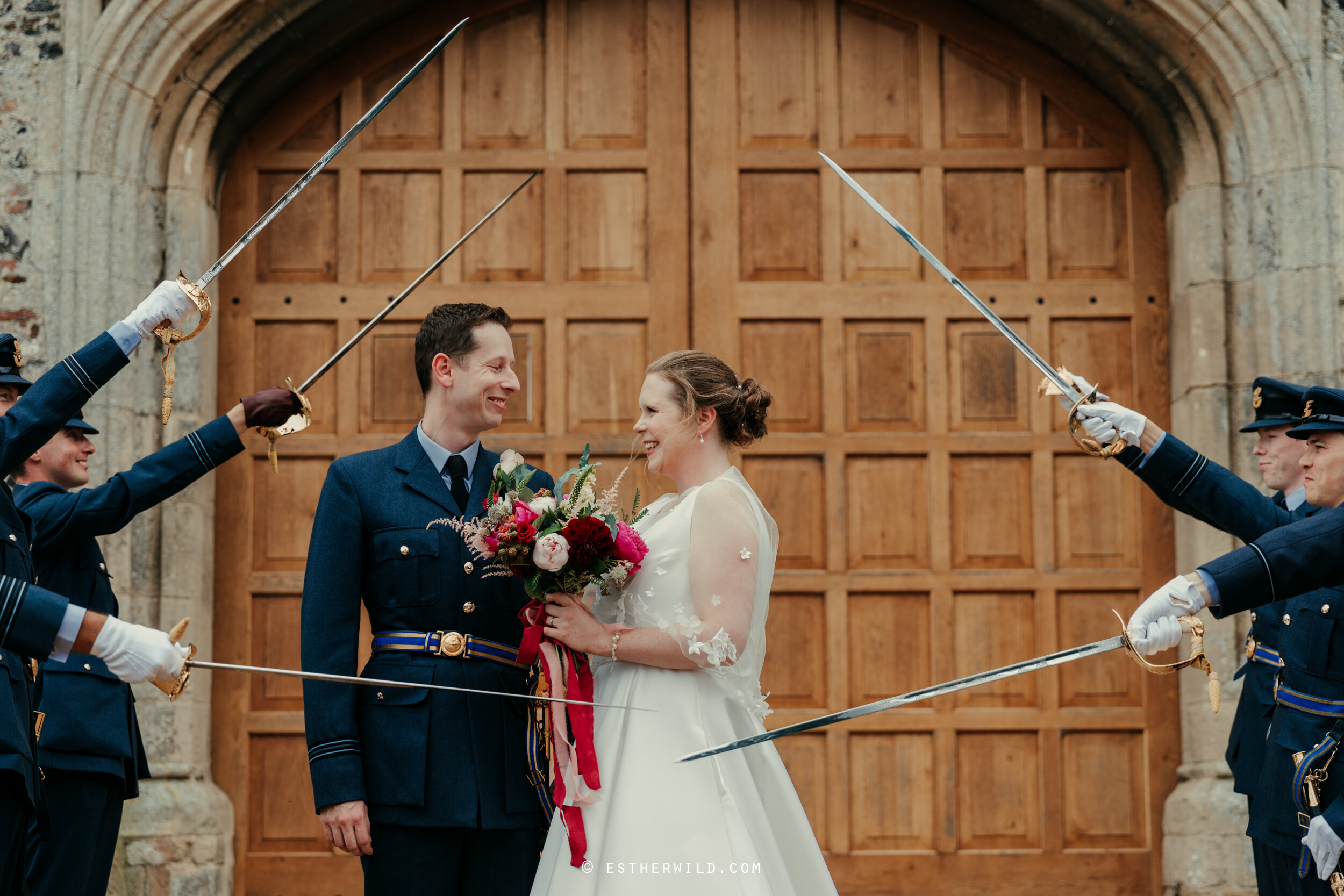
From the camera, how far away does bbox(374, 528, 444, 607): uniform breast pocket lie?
3.03 m

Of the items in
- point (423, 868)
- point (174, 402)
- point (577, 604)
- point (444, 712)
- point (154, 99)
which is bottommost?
point (423, 868)

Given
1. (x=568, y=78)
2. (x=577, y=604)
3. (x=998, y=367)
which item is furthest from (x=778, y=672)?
(x=568, y=78)

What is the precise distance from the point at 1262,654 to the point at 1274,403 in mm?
748

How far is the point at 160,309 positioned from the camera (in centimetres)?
316

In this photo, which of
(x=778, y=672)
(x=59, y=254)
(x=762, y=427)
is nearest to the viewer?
(x=762, y=427)

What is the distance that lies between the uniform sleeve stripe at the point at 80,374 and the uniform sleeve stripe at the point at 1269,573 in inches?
101

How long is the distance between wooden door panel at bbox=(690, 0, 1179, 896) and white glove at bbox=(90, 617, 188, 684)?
9.47 ft

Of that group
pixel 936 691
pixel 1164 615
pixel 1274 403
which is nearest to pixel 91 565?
pixel 936 691

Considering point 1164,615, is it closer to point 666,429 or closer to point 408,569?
point 666,429

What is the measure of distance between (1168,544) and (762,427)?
7.99 ft

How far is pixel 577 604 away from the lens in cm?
302

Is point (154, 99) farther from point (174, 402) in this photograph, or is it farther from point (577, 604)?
point (577, 604)

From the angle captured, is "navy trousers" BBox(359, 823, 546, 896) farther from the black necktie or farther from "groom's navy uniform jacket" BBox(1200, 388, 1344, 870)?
"groom's navy uniform jacket" BBox(1200, 388, 1344, 870)

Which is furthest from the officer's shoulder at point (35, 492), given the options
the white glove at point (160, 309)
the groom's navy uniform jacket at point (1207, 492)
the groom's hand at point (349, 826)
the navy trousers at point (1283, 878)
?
the navy trousers at point (1283, 878)
